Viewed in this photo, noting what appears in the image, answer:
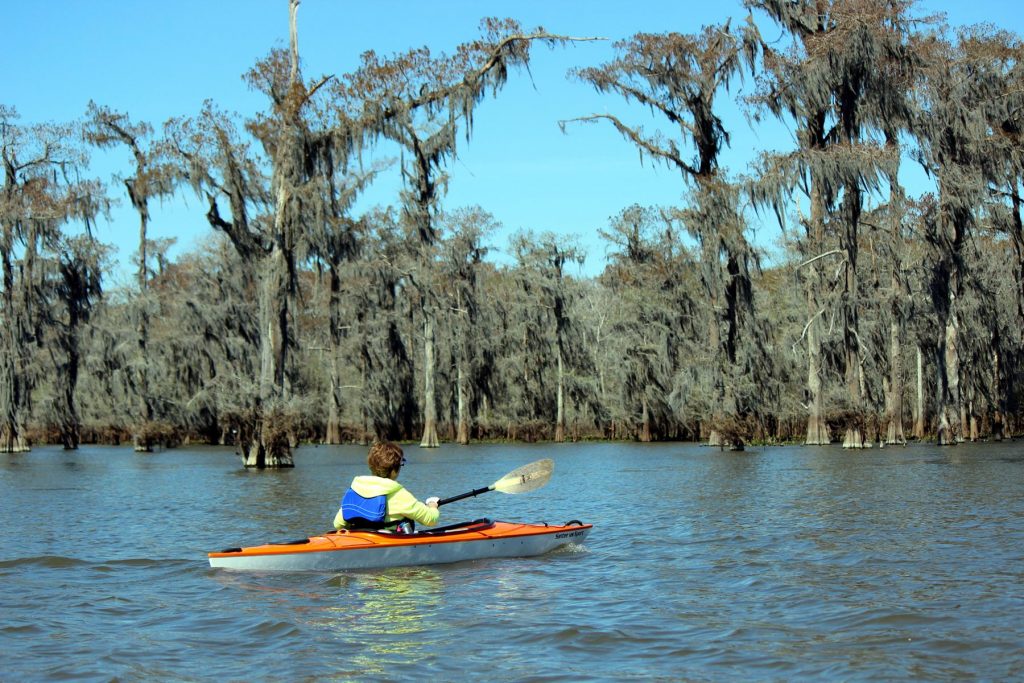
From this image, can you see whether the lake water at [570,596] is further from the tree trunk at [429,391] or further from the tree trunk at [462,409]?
A: the tree trunk at [462,409]

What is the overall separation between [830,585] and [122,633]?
6091 millimetres

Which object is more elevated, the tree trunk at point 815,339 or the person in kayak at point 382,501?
the tree trunk at point 815,339

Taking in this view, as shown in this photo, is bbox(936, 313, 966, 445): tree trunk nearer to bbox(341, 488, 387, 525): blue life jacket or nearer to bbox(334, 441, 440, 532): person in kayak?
bbox(334, 441, 440, 532): person in kayak

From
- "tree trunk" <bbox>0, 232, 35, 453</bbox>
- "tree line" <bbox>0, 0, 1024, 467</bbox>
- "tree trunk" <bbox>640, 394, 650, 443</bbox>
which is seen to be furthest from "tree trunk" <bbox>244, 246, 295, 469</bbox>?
"tree trunk" <bbox>640, 394, 650, 443</bbox>

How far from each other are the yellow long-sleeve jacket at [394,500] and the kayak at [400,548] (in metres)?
0.18

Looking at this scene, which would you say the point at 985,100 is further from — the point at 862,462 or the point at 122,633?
the point at 122,633

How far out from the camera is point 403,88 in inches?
1153

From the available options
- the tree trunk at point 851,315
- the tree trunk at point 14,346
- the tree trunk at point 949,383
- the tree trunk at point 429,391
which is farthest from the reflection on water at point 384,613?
the tree trunk at point 429,391

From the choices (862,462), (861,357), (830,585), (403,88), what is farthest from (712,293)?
(830,585)

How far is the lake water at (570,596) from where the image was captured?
7691 mm

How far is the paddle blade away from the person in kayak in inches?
96.9

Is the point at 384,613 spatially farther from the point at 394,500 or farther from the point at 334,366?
the point at 334,366

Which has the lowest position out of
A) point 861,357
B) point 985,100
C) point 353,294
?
point 861,357

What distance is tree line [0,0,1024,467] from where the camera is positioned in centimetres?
2883
